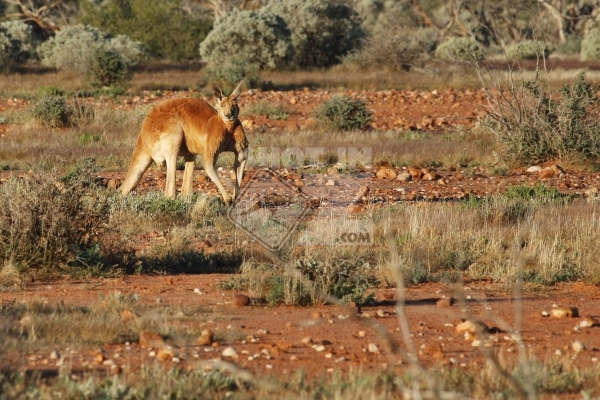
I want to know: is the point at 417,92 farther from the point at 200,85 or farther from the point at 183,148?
the point at 183,148

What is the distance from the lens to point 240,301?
7.66 m

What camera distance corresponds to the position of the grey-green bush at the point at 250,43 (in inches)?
1373

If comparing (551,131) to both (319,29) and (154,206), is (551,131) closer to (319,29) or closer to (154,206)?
(154,206)

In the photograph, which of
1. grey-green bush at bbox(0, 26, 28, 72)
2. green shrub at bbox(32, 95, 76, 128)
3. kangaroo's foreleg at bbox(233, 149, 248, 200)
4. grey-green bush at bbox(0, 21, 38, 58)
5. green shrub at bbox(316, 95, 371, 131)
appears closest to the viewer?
kangaroo's foreleg at bbox(233, 149, 248, 200)

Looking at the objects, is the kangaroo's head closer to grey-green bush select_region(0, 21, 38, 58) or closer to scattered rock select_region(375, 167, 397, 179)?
scattered rock select_region(375, 167, 397, 179)

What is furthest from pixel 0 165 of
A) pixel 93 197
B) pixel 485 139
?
pixel 485 139

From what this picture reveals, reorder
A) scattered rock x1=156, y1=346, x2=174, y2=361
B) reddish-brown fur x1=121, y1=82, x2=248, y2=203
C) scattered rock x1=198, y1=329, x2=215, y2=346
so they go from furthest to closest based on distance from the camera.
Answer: reddish-brown fur x1=121, y1=82, x2=248, y2=203 < scattered rock x1=198, y1=329, x2=215, y2=346 < scattered rock x1=156, y1=346, x2=174, y2=361

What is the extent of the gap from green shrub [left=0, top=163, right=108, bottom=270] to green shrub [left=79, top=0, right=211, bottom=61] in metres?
32.2

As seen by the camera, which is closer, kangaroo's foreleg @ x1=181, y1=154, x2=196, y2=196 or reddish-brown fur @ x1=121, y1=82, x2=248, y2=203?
reddish-brown fur @ x1=121, y1=82, x2=248, y2=203

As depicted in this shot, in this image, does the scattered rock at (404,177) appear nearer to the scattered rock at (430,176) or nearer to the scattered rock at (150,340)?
the scattered rock at (430,176)

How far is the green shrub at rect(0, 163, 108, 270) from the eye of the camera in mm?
8617

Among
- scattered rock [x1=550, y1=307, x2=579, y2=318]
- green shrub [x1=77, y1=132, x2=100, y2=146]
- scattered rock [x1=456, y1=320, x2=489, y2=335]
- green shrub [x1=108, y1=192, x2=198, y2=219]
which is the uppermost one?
scattered rock [x1=456, y1=320, x2=489, y2=335]

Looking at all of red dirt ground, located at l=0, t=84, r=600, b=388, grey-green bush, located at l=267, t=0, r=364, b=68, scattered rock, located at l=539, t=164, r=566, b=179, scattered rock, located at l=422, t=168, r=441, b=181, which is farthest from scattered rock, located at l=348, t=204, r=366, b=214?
grey-green bush, located at l=267, t=0, r=364, b=68

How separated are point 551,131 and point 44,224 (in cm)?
1034
